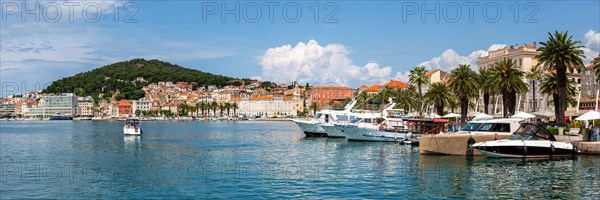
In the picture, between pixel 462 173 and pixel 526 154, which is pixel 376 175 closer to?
pixel 462 173

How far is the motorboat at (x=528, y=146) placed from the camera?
42.8m

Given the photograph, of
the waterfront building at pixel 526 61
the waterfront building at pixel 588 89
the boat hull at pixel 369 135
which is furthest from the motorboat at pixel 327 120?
the waterfront building at pixel 588 89

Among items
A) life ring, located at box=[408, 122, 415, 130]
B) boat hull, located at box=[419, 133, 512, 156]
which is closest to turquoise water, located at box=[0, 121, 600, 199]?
boat hull, located at box=[419, 133, 512, 156]

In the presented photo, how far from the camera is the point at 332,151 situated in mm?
55531

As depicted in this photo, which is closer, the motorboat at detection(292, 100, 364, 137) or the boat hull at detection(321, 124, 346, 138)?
the boat hull at detection(321, 124, 346, 138)

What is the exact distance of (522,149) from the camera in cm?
4284

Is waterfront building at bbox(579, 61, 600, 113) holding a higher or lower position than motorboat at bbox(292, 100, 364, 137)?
higher

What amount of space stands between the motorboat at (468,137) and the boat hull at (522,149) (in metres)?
2.27

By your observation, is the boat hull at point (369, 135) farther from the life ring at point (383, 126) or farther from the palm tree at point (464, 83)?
the palm tree at point (464, 83)

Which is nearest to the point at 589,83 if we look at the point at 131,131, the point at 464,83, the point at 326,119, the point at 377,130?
the point at 464,83

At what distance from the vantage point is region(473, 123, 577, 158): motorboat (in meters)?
42.8

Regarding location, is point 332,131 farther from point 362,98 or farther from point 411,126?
point 362,98

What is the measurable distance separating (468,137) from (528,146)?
457cm

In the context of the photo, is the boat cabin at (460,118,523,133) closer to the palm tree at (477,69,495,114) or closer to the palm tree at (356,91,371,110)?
the palm tree at (477,69,495,114)
